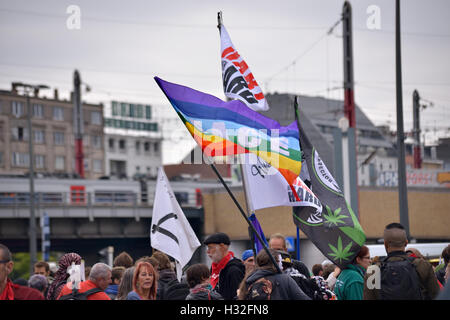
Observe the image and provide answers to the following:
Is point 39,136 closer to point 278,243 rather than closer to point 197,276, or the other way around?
point 278,243

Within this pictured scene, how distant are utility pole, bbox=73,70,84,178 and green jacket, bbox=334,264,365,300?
205 ft

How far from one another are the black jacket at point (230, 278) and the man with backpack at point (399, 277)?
196 centimetres

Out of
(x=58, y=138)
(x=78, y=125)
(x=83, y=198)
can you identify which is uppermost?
(x=58, y=138)

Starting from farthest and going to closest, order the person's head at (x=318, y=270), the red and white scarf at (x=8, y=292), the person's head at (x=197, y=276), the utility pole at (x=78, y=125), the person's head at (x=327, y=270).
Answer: the utility pole at (x=78, y=125) < the person's head at (x=318, y=270) < the person's head at (x=327, y=270) < the person's head at (x=197, y=276) < the red and white scarf at (x=8, y=292)

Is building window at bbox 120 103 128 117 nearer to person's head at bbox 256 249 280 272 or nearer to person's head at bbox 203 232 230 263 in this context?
person's head at bbox 203 232 230 263

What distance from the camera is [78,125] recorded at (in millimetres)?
71625

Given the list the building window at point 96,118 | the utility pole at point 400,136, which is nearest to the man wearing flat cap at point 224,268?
the utility pole at point 400,136

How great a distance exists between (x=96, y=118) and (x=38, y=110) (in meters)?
9.17

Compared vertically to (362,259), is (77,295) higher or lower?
lower

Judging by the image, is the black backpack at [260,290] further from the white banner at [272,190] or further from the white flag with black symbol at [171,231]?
the white flag with black symbol at [171,231]

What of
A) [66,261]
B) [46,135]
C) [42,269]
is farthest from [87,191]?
[46,135]

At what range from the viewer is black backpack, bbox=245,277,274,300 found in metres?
6.54

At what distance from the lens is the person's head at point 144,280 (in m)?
7.93
